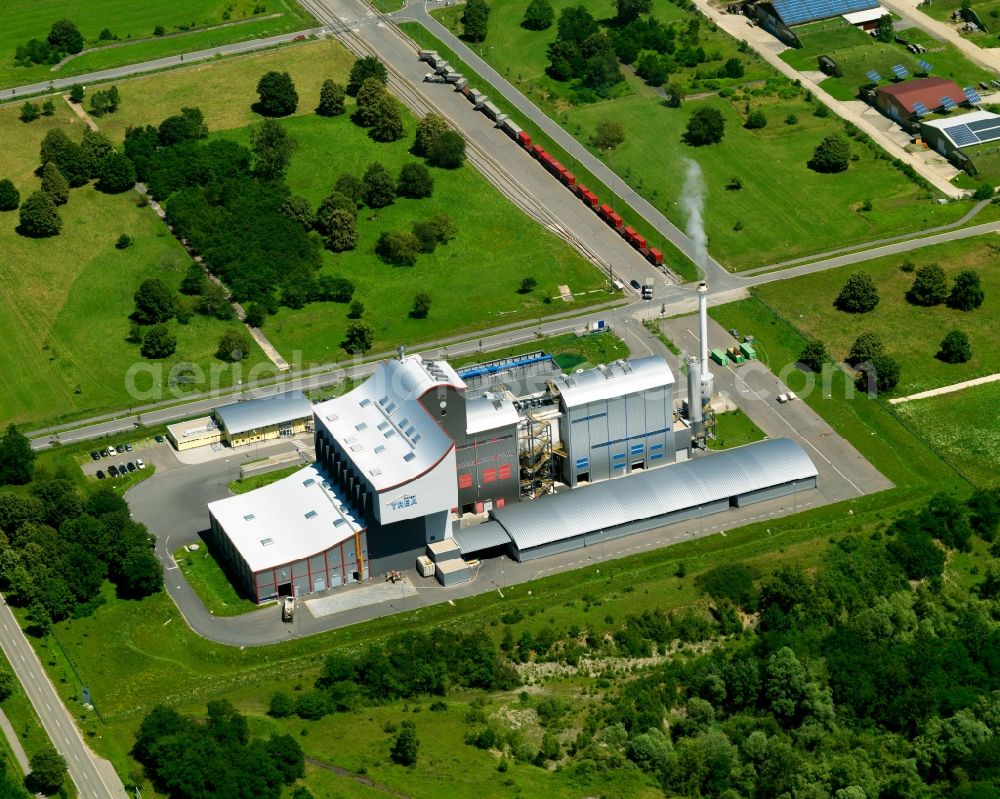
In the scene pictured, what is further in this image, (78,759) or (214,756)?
(78,759)

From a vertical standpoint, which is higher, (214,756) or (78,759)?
(214,756)

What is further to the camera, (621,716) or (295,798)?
(621,716)

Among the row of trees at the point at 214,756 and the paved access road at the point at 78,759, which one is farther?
the paved access road at the point at 78,759

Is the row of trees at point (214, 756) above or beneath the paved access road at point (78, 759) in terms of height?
above

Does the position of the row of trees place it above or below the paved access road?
above

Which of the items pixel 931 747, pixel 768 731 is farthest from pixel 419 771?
pixel 931 747

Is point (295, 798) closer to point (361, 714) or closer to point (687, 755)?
point (361, 714)

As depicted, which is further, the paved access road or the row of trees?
the paved access road

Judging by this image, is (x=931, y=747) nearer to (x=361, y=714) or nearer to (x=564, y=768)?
(x=564, y=768)

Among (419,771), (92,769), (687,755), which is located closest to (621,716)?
(687,755)
